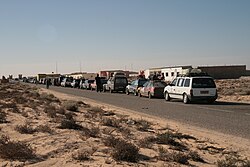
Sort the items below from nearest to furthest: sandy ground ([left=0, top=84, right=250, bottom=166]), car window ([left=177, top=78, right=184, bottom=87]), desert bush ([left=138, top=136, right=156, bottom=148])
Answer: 1. sandy ground ([left=0, top=84, right=250, bottom=166])
2. desert bush ([left=138, top=136, right=156, bottom=148])
3. car window ([left=177, top=78, right=184, bottom=87])

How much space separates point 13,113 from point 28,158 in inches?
402

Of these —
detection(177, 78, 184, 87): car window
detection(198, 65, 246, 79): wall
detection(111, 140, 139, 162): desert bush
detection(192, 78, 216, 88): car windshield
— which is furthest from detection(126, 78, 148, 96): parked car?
detection(198, 65, 246, 79): wall

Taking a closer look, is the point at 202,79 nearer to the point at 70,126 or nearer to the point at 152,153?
the point at 70,126

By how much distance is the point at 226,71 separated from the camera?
3912 inches

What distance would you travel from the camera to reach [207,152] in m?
8.87

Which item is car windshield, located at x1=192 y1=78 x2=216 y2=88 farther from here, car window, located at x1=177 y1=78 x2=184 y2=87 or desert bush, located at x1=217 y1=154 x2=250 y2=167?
desert bush, located at x1=217 y1=154 x2=250 y2=167

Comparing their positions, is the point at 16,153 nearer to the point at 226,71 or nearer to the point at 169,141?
the point at 169,141

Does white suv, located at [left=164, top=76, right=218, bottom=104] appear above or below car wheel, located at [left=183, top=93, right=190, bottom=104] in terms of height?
above

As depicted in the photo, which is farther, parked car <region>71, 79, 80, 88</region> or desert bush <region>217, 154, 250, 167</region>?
parked car <region>71, 79, 80, 88</region>

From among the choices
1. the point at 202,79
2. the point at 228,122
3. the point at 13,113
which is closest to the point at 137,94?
the point at 202,79

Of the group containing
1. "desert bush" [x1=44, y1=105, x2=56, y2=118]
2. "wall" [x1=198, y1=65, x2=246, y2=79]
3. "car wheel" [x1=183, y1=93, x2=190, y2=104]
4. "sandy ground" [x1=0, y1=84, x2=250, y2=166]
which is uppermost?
"wall" [x1=198, y1=65, x2=246, y2=79]

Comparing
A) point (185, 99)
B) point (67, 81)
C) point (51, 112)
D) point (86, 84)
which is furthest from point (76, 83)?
point (51, 112)

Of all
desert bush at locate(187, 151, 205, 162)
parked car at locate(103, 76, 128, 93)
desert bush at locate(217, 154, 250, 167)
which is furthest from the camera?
parked car at locate(103, 76, 128, 93)

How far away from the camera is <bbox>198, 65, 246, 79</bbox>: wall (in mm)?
95500
